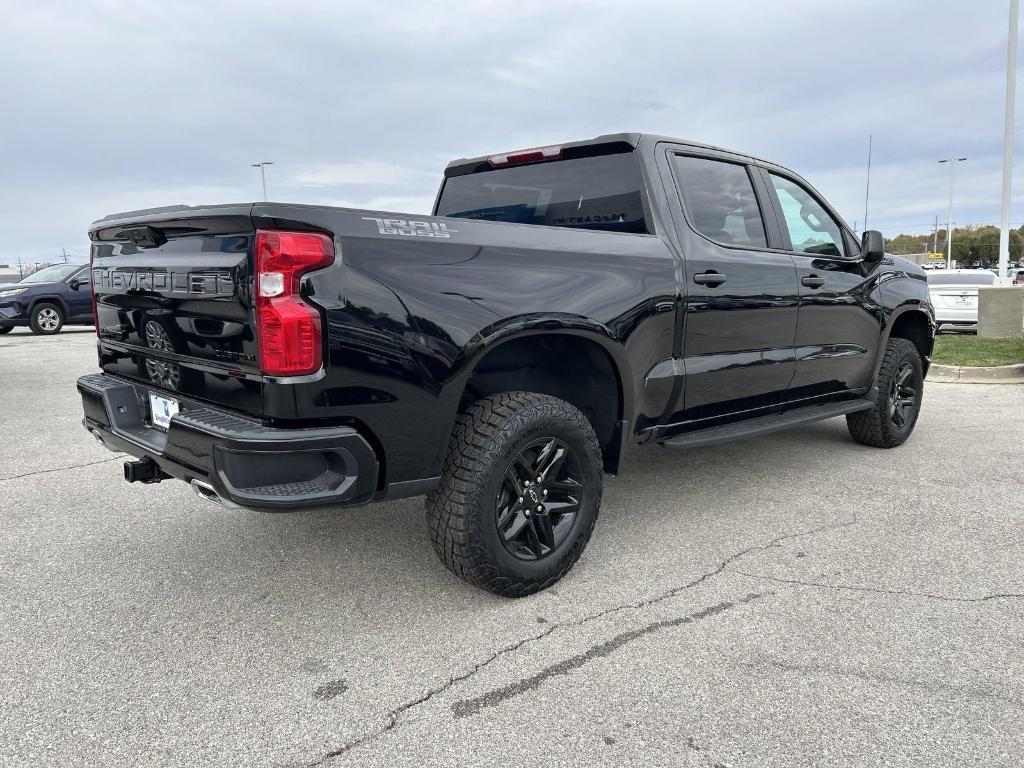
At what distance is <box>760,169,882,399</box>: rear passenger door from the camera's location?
4.50m

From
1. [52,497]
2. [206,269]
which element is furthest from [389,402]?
[52,497]

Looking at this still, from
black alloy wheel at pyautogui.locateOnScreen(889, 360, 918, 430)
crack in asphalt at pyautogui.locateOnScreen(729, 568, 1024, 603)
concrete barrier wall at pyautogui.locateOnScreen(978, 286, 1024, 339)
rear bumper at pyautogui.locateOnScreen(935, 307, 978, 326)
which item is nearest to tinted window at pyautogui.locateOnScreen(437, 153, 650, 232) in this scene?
crack in asphalt at pyautogui.locateOnScreen(729, 568, 1024, 603)

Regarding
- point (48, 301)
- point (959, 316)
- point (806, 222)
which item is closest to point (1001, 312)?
point (959, 316)

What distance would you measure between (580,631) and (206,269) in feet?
5.97

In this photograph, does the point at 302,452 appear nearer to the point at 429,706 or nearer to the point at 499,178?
the point at 429,706

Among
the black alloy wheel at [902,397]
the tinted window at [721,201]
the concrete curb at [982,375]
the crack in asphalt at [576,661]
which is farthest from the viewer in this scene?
the concrete curb at [982,375]

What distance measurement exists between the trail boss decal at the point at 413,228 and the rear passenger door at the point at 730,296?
4.50ft

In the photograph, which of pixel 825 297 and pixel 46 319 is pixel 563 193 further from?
pixel 46 319

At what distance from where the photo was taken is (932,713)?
91.3 inches

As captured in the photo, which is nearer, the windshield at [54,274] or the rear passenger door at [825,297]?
the rear passenger door at [825,297]

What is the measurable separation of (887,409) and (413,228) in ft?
13.0

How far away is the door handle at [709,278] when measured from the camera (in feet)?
12.2

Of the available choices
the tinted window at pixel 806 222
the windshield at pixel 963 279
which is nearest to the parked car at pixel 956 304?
the windshield at pixel 963 279

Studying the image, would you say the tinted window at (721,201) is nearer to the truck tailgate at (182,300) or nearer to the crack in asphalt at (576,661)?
the crack in asphalt at (576,661)
